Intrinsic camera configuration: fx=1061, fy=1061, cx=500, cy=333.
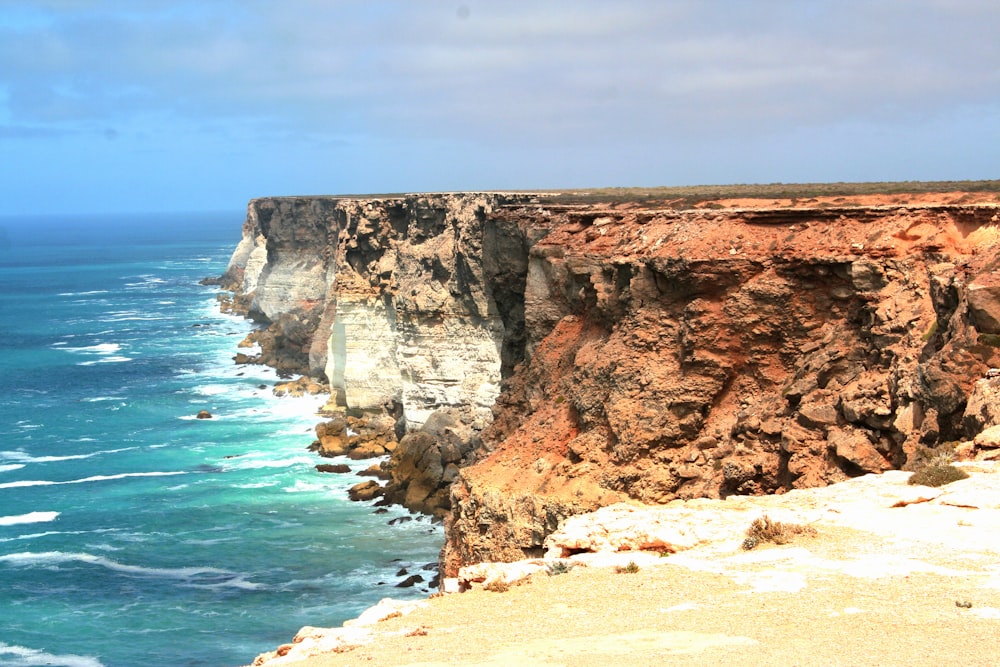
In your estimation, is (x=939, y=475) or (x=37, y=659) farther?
(x=37, y=659)

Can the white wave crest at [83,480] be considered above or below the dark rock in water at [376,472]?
below

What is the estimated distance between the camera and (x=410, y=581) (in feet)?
106

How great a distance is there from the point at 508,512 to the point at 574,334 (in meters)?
5.27

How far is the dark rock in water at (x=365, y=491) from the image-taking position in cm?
4159

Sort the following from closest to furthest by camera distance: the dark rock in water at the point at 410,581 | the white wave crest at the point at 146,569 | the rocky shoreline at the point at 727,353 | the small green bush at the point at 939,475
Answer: the small green bush at the point at 939,475 < the rocky shoreline at the point at 727,353 < the dark rock in water at the point at 410,581 < the white wave crest at the point at 146,569

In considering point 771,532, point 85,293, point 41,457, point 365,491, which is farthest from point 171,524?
point 85,293

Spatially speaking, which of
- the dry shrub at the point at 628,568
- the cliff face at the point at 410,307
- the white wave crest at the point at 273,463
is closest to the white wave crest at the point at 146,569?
the white wave crest at the point at 273,463

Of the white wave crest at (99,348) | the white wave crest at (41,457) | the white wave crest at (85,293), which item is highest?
the white wave crest at (85,293)

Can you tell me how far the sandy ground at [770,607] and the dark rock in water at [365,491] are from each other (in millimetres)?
29876

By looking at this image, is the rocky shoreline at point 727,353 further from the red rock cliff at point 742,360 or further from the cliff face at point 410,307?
the cliff face at point 410,307

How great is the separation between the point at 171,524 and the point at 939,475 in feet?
106

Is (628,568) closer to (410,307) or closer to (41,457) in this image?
(410,307)

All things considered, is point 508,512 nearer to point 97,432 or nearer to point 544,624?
point 544,624

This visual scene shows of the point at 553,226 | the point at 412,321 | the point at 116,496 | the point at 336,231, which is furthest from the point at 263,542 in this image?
the point at 336,231
